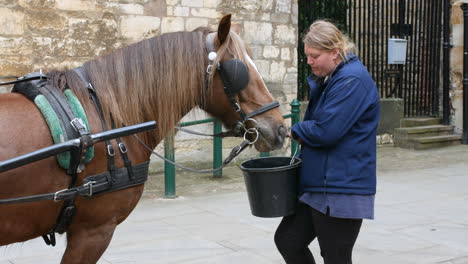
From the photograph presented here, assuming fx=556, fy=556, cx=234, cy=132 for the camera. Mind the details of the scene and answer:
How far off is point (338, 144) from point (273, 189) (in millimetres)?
476

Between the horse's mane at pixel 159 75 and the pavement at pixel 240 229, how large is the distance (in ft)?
6.34

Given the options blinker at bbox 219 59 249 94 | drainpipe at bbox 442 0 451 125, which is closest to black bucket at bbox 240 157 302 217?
blinker at bbox 219 59 249 94

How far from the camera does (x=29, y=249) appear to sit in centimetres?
502

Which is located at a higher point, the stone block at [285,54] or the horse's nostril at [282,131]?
the stone block at [285,54]

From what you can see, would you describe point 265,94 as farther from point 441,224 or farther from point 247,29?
point 247,29

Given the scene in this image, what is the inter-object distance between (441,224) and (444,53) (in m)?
7.00

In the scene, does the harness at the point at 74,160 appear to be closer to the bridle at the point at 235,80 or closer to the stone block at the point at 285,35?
the bridle at the point at 235,80

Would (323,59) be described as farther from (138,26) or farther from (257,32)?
(257,32)

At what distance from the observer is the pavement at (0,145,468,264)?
191 inches

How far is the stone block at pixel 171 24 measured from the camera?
810cm

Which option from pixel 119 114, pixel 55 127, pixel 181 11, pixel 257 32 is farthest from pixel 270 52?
pixel 55 127

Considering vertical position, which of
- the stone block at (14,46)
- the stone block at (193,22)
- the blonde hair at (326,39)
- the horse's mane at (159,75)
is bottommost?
the horse's mane at (159,75)

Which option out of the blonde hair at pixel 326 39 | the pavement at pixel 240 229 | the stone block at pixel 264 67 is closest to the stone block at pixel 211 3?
the stone block at pixel 264 67

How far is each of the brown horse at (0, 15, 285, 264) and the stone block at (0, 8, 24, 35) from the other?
427cm
